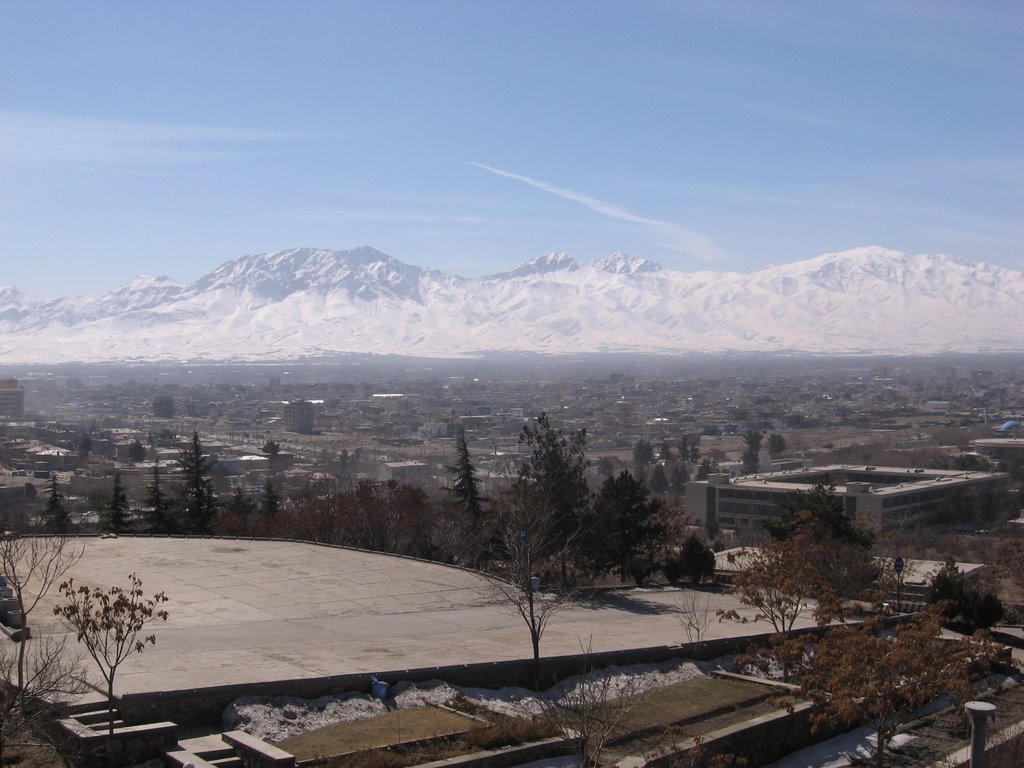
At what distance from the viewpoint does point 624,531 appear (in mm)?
24344

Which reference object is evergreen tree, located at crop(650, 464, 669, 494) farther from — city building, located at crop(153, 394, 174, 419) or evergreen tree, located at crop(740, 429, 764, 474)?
city building, located at crop(153, 394, 174, 419)

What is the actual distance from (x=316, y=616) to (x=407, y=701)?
18.0ft

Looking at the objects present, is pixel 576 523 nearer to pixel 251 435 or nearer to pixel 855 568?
pixel 855 568

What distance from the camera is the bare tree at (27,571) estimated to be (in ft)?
41.2

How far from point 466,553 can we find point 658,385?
455 feet

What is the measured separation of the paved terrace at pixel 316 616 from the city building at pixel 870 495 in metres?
25.9

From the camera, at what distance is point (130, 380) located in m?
168

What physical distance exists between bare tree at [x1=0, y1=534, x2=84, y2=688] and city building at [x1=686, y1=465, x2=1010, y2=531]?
31620 mm

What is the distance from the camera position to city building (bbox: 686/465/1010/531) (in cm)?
4821

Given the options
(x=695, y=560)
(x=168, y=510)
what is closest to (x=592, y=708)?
(x=695, y=560)

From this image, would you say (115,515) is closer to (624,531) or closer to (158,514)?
(158,514)

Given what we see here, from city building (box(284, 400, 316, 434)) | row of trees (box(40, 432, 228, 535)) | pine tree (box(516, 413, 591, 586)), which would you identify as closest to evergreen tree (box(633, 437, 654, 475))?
city building (box(284, 400, 316, 434))

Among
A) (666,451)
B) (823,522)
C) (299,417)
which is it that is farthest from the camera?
(299,417)

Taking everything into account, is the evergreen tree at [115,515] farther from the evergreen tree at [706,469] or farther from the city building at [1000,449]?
the city building at [1000,449]
